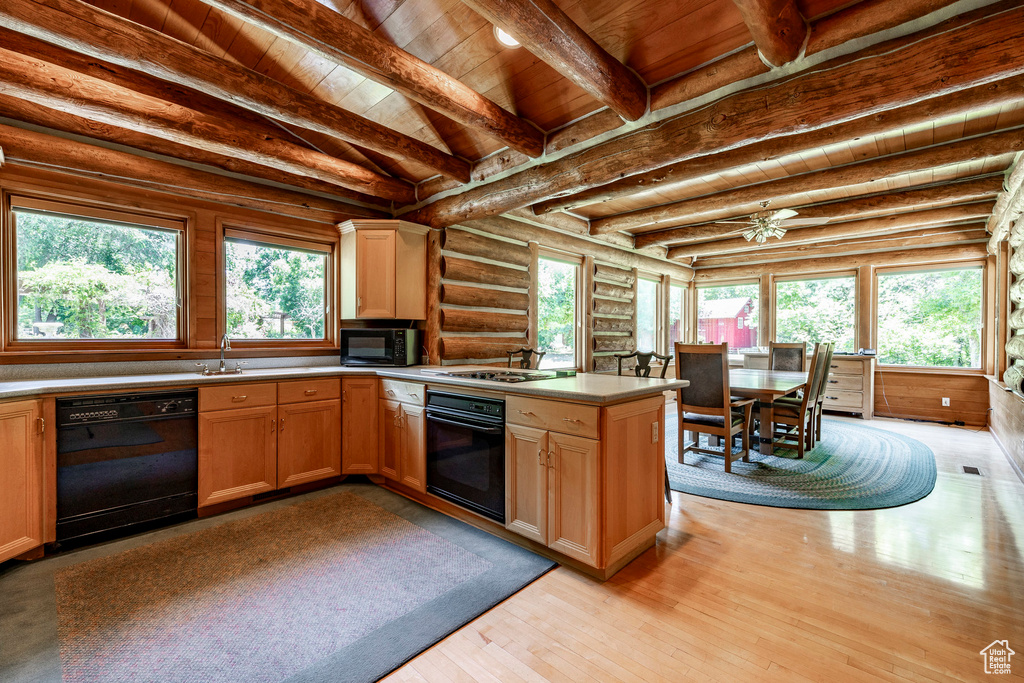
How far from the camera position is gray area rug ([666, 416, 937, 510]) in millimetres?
3322

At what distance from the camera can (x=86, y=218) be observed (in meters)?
3.07

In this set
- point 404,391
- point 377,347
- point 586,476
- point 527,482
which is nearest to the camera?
point 586,476

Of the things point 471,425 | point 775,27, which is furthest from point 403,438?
point 775,27

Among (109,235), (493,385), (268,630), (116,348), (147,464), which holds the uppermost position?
(109,235)

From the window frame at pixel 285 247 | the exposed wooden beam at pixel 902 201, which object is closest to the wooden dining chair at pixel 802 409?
the exposed wooden beam at pixel 902 201

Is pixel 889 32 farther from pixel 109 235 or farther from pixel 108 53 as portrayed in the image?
pixel 109 235

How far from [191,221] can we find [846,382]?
27.1ft

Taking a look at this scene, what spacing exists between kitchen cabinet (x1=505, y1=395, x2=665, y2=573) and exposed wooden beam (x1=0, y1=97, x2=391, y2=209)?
2835mm

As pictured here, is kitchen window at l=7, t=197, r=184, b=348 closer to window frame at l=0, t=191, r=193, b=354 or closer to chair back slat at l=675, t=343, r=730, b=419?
window frame at l=0, t=191, r=193, b=354

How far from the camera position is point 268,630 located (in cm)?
187

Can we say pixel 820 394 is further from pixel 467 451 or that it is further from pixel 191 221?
pixel 191 221

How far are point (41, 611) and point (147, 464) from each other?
0.91m

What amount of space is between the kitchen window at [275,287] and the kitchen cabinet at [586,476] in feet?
8.49

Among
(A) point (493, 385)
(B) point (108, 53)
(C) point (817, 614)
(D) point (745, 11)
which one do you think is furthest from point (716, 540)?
(B) point (108, 53)
